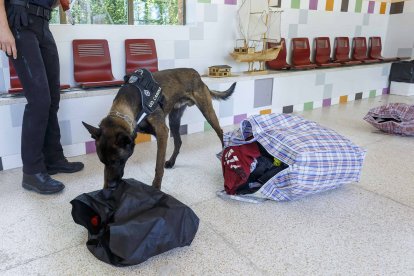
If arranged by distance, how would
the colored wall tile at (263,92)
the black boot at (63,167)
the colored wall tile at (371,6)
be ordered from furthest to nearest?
the colored wall tile at (371,6) < the colored wall tile at (263,92) < the black boot at (63,167)

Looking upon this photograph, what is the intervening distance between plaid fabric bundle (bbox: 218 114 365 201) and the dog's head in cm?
77

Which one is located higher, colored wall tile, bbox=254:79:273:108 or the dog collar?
the dog collar

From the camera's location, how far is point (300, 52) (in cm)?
477

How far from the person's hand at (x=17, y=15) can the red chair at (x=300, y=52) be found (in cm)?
358

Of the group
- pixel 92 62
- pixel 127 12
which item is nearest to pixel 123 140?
pixel 92 62

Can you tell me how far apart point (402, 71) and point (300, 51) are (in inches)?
73.1

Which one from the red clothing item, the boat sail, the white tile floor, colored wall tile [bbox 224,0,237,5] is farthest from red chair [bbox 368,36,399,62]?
the red clothing item

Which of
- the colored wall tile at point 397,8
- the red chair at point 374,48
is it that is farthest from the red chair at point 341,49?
the colored wall tile at point 397,8

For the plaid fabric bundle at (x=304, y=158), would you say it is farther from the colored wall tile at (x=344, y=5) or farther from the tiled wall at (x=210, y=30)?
the colored wall tile at (x=344, y=5)

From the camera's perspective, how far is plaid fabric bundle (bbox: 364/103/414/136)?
322 centimetres

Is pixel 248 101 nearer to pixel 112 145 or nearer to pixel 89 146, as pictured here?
pixel 89 146

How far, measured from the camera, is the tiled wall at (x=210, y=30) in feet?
10.1

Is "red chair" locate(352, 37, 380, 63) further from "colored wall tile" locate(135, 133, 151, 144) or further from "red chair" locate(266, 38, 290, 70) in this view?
"colored wall tile" locate(135, 133, 151, 144)

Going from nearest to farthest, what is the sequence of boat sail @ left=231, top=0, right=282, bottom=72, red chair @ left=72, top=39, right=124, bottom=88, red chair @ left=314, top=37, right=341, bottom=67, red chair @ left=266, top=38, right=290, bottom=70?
red chair @ left=72, top=39, right=124, bottom=88 → boat sail @ left=231, top=0, right=282, bottom=72 → red chair @ left=266, top=38, right=290, bottom=70 → red chair @ left=314, top=37, right=341, bottom=67
